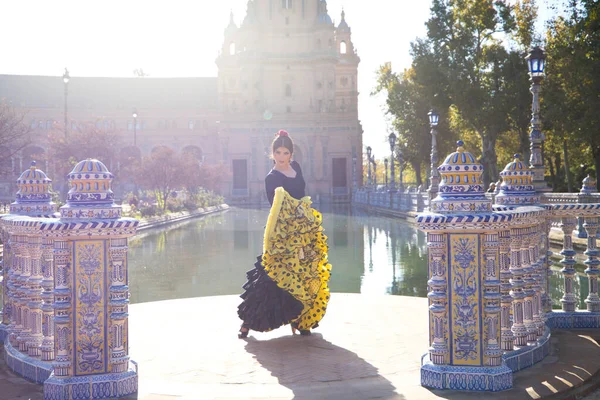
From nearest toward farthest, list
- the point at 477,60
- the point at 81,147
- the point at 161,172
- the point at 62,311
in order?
1. the point at 62,311
2. the point at 477,60
3. the point at 81,147
4. the point at 161,172

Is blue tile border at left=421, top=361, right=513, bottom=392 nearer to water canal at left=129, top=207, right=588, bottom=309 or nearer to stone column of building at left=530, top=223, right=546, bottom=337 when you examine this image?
stone column of building at left=530, top=223, right=546, bottom=337

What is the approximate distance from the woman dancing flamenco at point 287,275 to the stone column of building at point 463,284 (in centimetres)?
223

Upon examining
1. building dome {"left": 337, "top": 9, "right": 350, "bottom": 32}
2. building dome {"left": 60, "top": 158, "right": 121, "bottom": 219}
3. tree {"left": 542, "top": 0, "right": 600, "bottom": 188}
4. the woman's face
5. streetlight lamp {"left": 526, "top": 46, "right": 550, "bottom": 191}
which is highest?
building dome {"left": 337, "top": 9, "right": 350, "bottom": 32}

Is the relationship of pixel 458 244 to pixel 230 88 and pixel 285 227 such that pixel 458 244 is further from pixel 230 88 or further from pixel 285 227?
pixel 230 88

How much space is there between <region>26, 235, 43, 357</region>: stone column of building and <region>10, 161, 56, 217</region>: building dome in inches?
37.7

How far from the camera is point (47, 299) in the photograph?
5.36 metres

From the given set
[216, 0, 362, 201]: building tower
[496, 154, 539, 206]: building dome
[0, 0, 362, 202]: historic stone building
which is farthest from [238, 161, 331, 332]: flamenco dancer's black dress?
[216, 0, 362, 201]: building tower

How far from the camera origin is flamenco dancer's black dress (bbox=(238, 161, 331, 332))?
727cm

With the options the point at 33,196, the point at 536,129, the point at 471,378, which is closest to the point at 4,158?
the point at 536,129

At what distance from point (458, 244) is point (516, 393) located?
1.20 meters

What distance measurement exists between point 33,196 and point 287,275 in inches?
109

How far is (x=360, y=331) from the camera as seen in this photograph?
7598mm

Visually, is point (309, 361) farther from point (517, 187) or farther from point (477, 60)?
point (477, 60)

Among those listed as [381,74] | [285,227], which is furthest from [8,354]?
[381,74]
